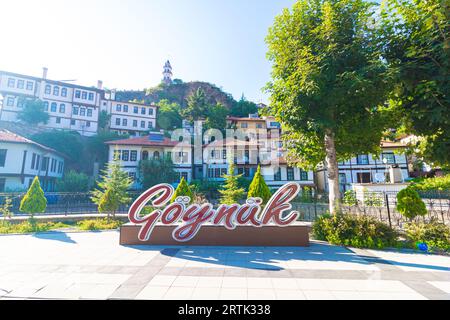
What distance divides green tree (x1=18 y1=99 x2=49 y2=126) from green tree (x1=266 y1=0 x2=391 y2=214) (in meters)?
47.5

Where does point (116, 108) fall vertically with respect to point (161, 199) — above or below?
above

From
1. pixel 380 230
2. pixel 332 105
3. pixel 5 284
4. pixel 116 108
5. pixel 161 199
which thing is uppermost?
pixel 116 108

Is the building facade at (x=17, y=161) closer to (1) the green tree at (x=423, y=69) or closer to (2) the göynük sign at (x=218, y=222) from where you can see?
(2) the göynük sign at (x=218, y=222)

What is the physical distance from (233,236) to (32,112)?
48768 millimetres

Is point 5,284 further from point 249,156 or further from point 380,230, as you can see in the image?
point 249,156

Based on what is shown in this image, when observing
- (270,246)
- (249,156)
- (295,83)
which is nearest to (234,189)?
(270,246)

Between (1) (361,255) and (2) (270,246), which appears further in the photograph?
(2) (270,246)

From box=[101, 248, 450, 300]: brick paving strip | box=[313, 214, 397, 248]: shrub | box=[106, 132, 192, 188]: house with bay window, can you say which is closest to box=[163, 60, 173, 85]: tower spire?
box=[106, 132, 192, 188]: house with bay window

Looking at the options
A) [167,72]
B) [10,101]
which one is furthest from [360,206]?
[167,72]

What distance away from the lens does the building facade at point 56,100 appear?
127ft

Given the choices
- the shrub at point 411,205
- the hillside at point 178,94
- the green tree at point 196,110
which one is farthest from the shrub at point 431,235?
the hillside at point 178,94

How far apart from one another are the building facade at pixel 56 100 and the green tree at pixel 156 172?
25117mm

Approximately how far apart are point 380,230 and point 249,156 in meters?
26.0

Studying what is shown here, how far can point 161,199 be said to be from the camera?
29.4 ft
